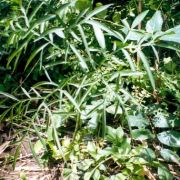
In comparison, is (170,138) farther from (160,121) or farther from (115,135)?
(115,135)

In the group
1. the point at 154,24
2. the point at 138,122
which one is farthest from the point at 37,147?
the point at 154,24

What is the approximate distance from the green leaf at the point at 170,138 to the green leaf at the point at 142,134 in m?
0.04

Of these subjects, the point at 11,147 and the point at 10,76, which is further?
the point at 10,76

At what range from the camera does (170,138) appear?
1.55 meters

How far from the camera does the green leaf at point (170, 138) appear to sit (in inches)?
60.5

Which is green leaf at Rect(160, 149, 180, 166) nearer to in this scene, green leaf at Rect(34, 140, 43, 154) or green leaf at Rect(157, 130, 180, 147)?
green leaf at Rect(157, 130, 180, 147)

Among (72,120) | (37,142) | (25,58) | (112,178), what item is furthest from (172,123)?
(25,58)

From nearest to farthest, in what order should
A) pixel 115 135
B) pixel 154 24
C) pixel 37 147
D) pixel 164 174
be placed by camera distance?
pixel 154 24 < pixel 164 174 < pixel 115 135 < pixel 37 147

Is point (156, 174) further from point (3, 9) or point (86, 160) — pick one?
point (3, 9)

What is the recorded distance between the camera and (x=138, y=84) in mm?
1608

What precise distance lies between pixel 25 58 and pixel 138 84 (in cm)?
83

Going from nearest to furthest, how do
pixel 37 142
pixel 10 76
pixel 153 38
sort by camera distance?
pixel 153 38 → pixel 37 142 → pixel 10 76

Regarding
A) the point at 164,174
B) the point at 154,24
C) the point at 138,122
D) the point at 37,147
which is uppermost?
the point at 154,24

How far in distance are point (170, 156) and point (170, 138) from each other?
9 centimetres
